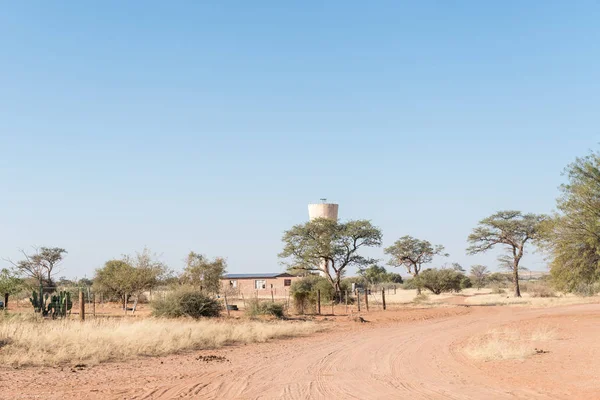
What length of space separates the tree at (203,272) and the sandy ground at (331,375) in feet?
87.1

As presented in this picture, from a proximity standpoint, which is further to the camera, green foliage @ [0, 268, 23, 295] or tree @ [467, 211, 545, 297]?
tree @ [467, 211, 545, 297]

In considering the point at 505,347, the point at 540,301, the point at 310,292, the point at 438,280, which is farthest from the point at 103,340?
the point at 438,280

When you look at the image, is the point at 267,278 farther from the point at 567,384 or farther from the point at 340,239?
the point at 567,384

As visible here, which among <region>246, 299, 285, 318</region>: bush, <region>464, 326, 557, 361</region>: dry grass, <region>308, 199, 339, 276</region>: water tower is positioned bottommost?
<region>464, 326, 557, 361</region>: dry grass

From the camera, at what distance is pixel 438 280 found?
2815 inches

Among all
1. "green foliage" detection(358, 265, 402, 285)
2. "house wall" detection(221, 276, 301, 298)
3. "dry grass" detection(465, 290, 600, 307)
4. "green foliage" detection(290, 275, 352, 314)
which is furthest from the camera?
"green foliage" detection(358, 265, 402, 285)

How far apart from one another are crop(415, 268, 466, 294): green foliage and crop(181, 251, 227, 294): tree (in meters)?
33.3

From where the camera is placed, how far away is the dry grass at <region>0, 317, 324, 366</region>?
15378 mm

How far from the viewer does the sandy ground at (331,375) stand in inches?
441

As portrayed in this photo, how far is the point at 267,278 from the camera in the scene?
254 feet

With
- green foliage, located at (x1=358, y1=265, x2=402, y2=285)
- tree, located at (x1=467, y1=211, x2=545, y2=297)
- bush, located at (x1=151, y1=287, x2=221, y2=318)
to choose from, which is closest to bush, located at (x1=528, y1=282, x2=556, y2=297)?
tree, located at (x1=467, y1=211, x2=545, y2=297)

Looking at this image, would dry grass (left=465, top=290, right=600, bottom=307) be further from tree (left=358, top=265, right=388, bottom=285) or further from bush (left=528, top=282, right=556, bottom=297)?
tree (left=358, top=265, right=388, bottom=285)

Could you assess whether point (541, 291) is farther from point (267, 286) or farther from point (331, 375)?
point (331, 375)

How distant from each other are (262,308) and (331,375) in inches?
788
